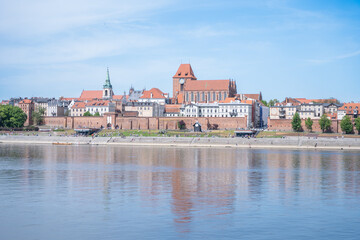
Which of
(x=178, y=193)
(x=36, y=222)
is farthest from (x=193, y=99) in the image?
(x=36, y=222)

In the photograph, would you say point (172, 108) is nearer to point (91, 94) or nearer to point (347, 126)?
point (91, 94)

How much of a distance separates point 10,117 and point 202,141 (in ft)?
125

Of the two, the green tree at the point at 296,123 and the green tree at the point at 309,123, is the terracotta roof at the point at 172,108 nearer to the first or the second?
the green tree at the point at 296,123

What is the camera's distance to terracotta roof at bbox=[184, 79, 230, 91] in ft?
354

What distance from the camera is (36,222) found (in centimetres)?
1905

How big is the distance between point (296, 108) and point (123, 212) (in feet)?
260

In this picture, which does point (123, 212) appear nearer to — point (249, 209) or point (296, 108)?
point (249, 209)

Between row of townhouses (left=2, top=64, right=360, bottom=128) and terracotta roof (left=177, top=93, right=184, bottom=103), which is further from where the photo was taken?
terracotta roof (left=177, top=93, right=184, bottom=103)

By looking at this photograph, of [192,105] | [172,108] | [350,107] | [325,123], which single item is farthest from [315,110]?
[172,108]

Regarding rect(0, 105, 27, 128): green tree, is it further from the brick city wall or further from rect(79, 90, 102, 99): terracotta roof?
the brick city wall

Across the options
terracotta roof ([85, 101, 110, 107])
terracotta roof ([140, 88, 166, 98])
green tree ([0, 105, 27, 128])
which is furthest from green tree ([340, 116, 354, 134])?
green tree ([0, 105, 27, 128])

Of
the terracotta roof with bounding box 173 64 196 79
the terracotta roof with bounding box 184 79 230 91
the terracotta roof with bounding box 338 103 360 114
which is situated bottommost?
the terracotta roof with bounding box 338 103 360 114

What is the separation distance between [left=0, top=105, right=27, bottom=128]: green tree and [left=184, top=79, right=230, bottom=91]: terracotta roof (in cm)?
3637

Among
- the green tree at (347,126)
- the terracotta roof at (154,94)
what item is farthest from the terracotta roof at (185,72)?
the green tree at (347,126)
